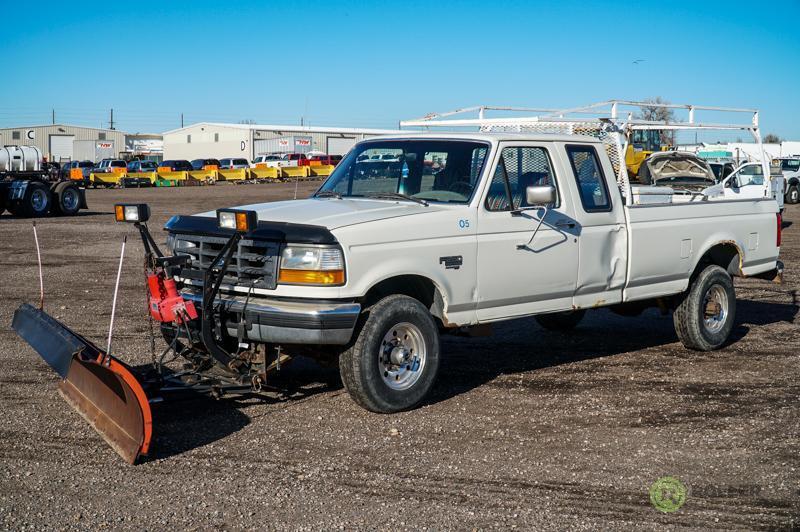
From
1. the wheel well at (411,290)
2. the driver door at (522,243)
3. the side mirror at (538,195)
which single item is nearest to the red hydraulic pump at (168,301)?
the wheel well at (411,290)

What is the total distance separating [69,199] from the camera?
→ 2994 centimetres

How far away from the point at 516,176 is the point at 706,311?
3.06 m

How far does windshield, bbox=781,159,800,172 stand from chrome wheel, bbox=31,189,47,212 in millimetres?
26648

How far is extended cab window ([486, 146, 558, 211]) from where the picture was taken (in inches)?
287

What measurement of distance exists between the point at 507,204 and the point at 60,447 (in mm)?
3680

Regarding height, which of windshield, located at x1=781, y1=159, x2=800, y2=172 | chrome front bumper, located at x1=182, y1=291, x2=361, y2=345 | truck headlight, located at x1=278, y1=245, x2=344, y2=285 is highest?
windshield, located at x1=781, y1=159, x2=800, y2=172

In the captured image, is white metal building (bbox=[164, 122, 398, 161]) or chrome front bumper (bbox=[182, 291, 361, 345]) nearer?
chrome front bumper (bbox=[182, 291, 361, 345])

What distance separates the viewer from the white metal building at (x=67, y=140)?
86188 mm

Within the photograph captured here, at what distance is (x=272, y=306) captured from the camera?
6277 mm

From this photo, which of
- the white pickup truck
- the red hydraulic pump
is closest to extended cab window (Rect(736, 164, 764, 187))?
the white pickup truck

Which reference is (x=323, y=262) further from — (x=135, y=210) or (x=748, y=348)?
(x=748, y=348)

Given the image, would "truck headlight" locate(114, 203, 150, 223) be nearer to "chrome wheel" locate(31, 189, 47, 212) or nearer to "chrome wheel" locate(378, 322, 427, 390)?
"chrome wheel" locate(378, 322, 427, 390)

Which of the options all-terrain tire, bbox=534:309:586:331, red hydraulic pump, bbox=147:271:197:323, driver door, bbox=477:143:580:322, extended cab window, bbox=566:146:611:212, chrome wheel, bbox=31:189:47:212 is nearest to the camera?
red hydraulic pump, bbox=147:271:197:323

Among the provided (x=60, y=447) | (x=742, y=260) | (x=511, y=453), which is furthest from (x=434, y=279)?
(x=742, y=260)
